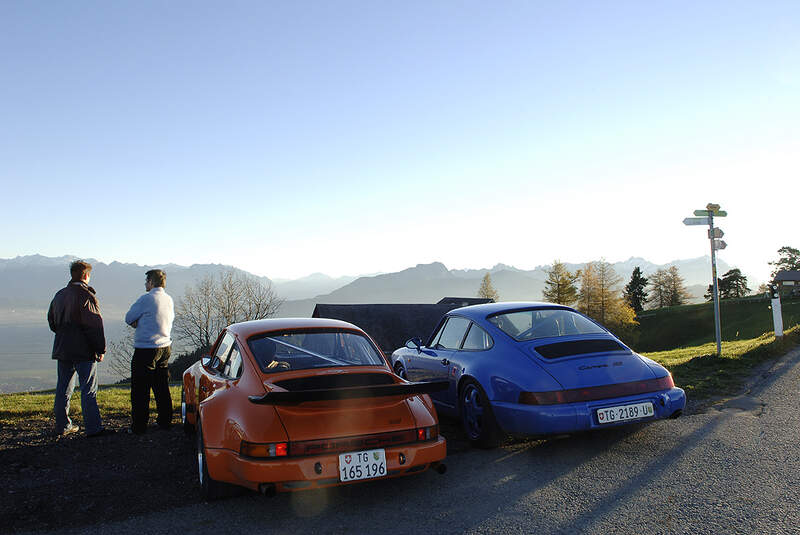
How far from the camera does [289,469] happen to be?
11.5 ft

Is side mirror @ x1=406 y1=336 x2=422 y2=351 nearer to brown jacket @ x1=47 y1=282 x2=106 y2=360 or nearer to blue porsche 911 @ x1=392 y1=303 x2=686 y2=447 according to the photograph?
blue porsche 911 @ x1=392 y1=303 x2=686 y2=447

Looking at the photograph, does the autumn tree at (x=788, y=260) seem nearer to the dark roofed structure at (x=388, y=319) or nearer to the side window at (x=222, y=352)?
the dark roofed structure at (x=388, y=319)

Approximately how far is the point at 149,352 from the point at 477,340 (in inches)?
158

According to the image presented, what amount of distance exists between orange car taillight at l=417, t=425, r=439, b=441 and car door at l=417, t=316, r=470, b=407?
6.16 feet

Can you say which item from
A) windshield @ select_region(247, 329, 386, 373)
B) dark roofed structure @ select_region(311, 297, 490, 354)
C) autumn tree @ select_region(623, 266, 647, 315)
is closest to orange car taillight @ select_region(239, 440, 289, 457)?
windshield @ select_region(247, 329, 386, 373)

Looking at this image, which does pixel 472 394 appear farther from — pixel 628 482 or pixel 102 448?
pixel 102 448

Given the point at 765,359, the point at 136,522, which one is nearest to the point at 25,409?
the point at 136,522

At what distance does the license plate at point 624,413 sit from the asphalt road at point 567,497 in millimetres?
356

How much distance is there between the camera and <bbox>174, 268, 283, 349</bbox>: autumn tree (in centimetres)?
6425

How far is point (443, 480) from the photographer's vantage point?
14.4 ft

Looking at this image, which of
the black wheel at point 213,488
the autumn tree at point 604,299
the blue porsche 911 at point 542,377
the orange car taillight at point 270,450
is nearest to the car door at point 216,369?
the black wheel at point 213,488

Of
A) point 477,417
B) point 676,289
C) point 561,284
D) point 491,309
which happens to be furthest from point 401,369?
point 676,289

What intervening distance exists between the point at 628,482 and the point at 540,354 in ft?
4.54

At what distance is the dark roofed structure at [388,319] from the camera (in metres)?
35.0
